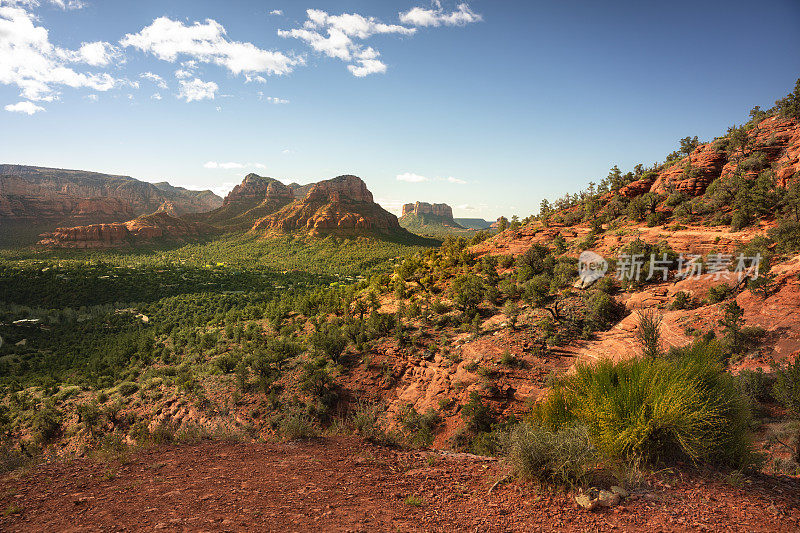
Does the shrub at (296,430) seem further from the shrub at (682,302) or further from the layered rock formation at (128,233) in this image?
the layered rock formation at (128,233)

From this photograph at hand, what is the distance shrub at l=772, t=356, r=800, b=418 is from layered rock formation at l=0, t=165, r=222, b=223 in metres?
161

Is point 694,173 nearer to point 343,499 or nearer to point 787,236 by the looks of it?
point 787,236

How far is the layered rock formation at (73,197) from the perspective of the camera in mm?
103312

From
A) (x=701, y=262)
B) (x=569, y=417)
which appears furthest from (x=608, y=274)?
(x=569, y=417)

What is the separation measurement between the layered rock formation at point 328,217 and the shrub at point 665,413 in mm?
89771

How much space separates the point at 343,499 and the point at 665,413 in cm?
543

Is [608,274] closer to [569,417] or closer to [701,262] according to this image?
[701,262]

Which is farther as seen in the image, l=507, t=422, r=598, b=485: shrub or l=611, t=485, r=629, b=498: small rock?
l=507, t=422, r=598, b=485: shrub

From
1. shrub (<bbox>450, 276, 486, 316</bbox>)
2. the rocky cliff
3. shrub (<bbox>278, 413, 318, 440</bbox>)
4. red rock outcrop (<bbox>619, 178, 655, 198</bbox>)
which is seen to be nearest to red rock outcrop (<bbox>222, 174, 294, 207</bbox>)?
the rocky cliff

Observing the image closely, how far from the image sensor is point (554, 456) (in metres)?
4.86

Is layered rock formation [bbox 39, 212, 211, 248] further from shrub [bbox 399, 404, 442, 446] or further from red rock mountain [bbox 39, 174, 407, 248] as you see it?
shrub [bbox 399, 404, 442, 446]

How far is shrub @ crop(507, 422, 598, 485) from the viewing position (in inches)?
184

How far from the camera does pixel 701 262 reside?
16141 mm

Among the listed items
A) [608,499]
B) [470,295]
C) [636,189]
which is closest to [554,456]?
[608,499]
